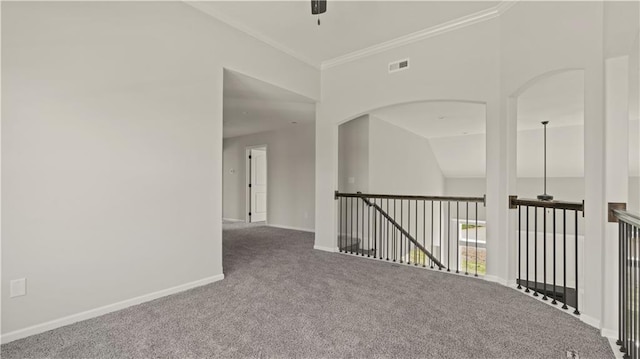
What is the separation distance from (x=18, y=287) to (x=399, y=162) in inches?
255

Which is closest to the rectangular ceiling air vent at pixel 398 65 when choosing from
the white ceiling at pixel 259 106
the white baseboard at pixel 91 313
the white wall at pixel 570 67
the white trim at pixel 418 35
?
the white trim at pixel 418 35

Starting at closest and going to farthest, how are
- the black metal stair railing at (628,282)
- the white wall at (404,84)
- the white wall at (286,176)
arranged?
1. the black metal stair railing at (628,282)
2. the white wall at (404,84)
3. the white wall at (286,176)

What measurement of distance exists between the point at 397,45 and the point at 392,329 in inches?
139

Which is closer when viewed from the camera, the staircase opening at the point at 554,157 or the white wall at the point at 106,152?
the white wall at the point at 106,152

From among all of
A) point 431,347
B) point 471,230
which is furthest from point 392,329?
point 471,230

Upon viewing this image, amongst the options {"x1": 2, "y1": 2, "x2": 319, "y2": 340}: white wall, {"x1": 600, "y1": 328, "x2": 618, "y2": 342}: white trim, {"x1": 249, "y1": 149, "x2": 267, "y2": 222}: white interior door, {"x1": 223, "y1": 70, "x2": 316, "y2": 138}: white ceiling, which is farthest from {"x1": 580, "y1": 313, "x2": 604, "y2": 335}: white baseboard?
{"x1": 249, "y1": 149, "x2": 267, "y2": 222}: white interior door

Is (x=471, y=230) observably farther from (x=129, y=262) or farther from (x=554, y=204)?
(x=129, y=262)

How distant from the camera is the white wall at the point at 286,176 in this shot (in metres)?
6.88

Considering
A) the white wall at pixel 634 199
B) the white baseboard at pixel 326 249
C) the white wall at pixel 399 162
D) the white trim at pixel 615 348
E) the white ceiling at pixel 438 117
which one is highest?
the white ceiling at pixel 438 117

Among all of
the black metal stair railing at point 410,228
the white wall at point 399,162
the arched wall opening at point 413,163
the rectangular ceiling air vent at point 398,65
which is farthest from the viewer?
the white wall at point 399,162

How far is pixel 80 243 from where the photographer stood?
2.30 m

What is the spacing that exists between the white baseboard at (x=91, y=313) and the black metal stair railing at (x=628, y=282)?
3398 mm

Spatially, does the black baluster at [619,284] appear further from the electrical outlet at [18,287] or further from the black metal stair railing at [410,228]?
the electrical outlet at [18,287]

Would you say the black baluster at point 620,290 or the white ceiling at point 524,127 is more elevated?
the white ceiling at point 524,127
